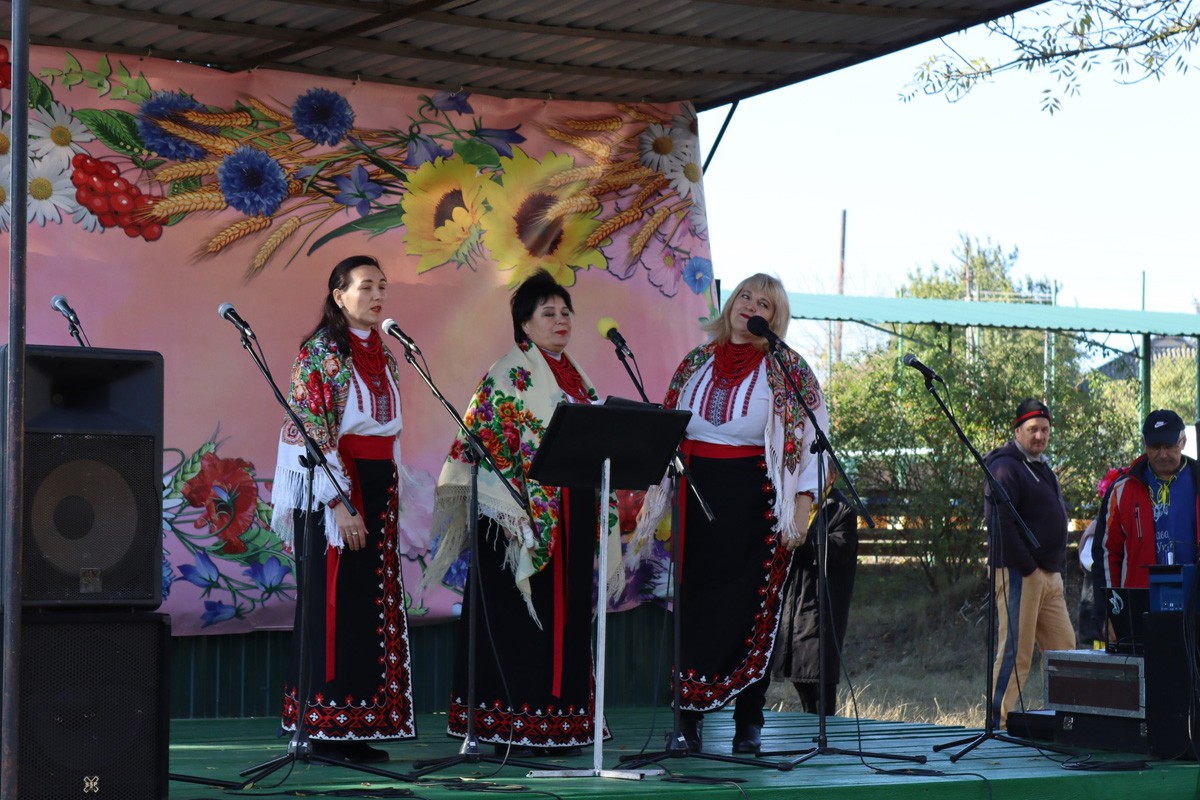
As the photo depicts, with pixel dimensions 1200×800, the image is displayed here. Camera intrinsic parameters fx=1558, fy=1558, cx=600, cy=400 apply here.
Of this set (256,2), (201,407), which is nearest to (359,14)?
(256,2)

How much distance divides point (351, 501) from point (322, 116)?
7.86ft

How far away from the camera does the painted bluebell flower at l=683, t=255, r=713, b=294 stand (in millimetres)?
7738

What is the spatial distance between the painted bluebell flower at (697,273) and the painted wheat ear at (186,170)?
2.36m

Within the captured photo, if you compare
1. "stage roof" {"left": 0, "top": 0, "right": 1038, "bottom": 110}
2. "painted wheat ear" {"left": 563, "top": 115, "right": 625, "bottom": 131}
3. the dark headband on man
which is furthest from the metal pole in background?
the dark headband on man

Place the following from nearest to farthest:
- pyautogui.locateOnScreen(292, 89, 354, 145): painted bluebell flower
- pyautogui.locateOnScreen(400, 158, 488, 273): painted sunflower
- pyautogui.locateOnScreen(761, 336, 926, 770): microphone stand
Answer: pyautogui.locateOnScreen(761, 336, 926, 770): microphone stand, pyautogui.locateOnScreen(292, 89, 354, 145): painted bluebell flower, pyautogui.locateOnScreen(400, 158, 488, 273): painted sunflower

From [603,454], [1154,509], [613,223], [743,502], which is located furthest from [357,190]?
[1154,509]

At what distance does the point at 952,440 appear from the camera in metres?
14.3

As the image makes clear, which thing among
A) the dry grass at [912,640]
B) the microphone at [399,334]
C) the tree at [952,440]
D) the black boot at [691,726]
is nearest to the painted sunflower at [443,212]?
the microphone at [399,334]

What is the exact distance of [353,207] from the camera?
700 centimetres

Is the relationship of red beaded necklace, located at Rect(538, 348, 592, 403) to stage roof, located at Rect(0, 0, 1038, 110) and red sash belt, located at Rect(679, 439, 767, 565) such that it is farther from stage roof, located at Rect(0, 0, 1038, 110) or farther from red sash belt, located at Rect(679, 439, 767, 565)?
stage roof, located at Rect(0, 0, 1038, 110)

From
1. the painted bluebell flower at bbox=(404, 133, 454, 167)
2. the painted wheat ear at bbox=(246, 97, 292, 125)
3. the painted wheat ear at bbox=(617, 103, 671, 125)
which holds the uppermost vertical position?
the painted wheat ear at bbox=(617, 103, 671, 125)

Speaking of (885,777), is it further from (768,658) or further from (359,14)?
(359,14)

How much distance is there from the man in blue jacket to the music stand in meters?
3.22

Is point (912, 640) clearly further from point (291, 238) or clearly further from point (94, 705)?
point (94, 705)
